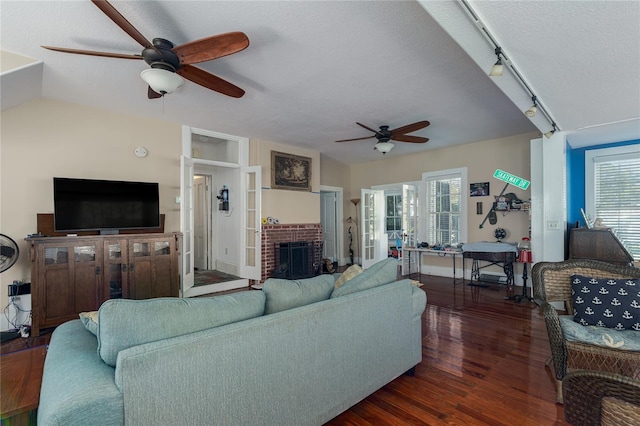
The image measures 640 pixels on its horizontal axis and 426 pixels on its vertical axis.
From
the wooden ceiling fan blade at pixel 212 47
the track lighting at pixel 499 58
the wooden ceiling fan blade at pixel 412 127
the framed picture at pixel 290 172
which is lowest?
the framed picture at pixel 290 172

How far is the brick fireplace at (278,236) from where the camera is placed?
18.2 ft

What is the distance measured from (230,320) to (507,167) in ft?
17.9

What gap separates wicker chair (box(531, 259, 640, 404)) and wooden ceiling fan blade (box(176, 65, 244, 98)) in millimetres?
3123

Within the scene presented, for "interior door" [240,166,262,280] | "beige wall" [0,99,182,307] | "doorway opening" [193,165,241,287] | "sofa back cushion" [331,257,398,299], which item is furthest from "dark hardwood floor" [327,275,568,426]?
"doorway opening" [193,165,241,287]

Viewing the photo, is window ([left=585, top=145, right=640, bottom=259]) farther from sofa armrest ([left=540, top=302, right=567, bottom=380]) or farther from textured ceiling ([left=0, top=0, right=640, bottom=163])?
sofa armrest ([left=540, top=302, right=567, bottom=380])

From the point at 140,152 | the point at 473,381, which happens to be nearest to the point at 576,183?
the point at 473,381

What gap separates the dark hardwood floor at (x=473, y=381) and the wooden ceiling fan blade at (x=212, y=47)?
8.18 ft

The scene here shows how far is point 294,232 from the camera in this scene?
6031 millimetres

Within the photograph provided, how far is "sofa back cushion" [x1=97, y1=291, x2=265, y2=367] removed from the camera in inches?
45.9

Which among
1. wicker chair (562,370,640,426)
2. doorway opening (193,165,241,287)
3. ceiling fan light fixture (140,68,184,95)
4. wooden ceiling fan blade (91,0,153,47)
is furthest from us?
doorway opening (193,165,241,287)

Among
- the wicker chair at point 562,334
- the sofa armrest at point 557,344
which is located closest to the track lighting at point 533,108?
the wicker chair at point 562,334

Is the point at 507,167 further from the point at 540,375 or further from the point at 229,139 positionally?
the point at 229,139

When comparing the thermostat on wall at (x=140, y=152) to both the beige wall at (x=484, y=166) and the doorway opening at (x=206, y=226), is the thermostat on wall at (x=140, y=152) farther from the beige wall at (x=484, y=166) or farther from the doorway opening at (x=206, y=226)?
the beige wall at (x=484, y=166)

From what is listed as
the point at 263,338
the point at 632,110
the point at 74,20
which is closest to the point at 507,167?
the point at 632,110
